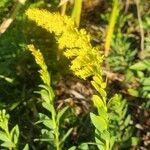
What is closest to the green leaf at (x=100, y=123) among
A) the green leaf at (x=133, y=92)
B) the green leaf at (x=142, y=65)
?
the green leaf at (x=142, y=65)

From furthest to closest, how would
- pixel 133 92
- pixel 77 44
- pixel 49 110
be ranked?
pixel 133 92, pixel 49 110, pixel 77 44

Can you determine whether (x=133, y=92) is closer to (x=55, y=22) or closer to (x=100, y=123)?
(x=100, y=123)

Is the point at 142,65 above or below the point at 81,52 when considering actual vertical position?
below

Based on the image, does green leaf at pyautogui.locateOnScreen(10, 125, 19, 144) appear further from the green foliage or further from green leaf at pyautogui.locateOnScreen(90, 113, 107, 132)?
green leaf at pyautogui.locateOnScreen(90, 113, 107, 132)

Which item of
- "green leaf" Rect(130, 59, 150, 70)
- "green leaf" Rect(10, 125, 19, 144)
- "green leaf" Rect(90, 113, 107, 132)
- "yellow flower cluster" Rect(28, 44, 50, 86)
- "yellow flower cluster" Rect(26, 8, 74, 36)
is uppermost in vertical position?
"yellow flower cluster" Rect(26, 8, 74, 36)

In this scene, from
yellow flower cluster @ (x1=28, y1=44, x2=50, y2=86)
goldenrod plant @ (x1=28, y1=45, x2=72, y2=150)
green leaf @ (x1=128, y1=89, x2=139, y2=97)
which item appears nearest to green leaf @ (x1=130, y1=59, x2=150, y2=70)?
green leaf @ (x1=128, y1=89, x2=139, y2=97)

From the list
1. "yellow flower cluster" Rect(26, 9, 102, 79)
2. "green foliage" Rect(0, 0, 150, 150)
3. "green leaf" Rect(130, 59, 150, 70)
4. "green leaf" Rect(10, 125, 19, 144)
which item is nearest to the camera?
"yellow flower cluster" Rect(26, 9, 102, 79)

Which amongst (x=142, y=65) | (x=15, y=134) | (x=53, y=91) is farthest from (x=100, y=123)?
(x=142, y=65)

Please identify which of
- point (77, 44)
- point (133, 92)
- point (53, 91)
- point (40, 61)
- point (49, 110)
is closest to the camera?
point (77, 44)

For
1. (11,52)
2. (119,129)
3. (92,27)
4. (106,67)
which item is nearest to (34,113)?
(11,52)
